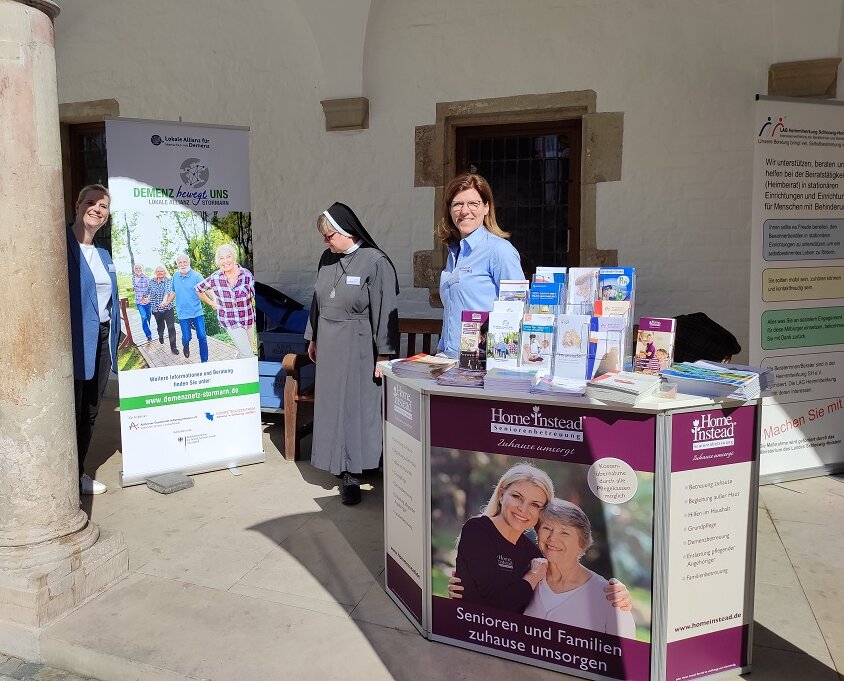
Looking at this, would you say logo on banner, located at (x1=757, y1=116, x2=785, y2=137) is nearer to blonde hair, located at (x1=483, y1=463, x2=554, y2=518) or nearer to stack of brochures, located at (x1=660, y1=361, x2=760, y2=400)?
stack of brochures, located at (x1=660, y1=361, x2=760, y2=400)

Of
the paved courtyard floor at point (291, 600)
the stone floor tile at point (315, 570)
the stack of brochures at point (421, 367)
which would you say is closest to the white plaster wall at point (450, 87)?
the paved courtyard floor at point (291, 600)

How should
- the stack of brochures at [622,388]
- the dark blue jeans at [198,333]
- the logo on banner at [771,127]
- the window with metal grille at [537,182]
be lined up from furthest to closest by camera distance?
1. the window with metal grille at [537,182]
2. the dark blue jeans at [198,333]
3. the logo on banner at [771,127]
4. the stack of brochures at [622,388]

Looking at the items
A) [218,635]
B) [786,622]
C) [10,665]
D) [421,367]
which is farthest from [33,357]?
[786,622]

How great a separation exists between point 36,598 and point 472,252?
212 cm

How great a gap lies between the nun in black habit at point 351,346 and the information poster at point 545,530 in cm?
142

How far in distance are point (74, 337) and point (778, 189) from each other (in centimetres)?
387

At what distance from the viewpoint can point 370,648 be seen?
2.46 m

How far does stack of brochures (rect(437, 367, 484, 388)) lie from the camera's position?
235 centimetres

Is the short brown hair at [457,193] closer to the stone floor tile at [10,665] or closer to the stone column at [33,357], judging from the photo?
the stone column at [33,357]

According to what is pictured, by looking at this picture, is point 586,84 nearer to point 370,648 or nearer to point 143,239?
point 143,239

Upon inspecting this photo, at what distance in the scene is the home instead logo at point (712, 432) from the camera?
213 centimetres

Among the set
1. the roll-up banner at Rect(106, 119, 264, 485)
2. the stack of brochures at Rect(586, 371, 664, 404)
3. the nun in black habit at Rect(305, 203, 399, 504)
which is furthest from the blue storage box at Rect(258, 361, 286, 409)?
the stack of brochures at Rect(586, 371, 664, 404)

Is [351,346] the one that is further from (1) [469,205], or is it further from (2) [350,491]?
(1) [469,205]

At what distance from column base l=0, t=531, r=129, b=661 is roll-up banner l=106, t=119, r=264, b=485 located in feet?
4.49
